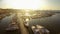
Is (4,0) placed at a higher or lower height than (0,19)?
higher

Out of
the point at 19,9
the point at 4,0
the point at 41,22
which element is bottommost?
the point at 41,22

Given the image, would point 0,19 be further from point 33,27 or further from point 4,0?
point 33,27

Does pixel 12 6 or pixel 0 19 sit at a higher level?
pixel 12 6

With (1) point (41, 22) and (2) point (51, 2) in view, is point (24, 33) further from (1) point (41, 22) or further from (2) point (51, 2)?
(2) point (51, 2)

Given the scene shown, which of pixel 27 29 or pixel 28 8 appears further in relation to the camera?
pixel 28 8

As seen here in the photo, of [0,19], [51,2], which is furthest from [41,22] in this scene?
[0,19]

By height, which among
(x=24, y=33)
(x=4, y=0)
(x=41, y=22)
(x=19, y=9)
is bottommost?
(x=24, y=33)

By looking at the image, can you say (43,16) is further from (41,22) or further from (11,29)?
(11,29)

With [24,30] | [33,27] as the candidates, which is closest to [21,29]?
[24,30]

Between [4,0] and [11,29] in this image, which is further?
[4,0]
